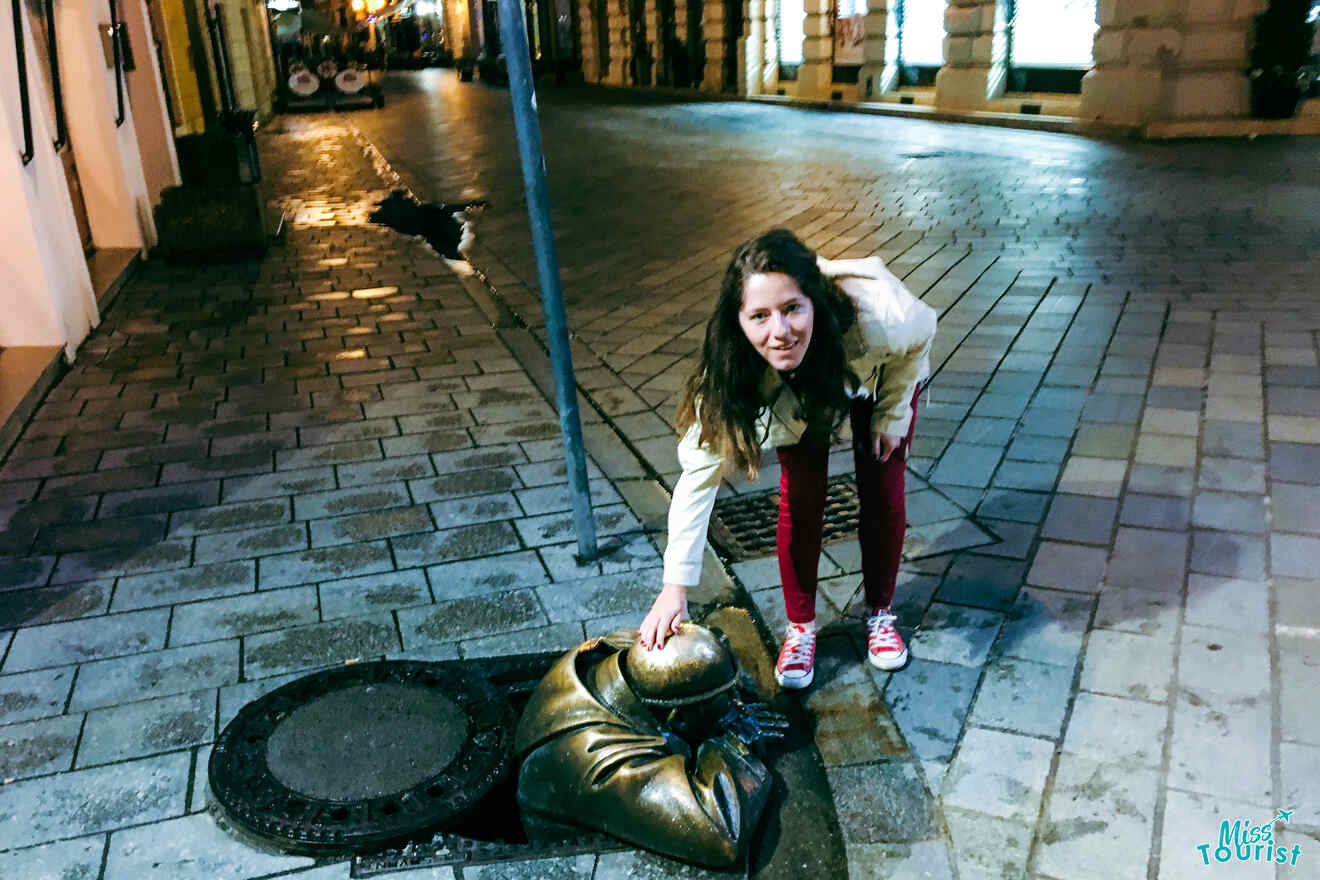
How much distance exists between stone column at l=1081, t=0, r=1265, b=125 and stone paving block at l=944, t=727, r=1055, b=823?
1491 centimetres

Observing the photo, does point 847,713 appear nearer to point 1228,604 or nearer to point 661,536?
point 661,536

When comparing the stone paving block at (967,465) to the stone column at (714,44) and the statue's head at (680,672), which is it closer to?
the statue's head at (680,672)

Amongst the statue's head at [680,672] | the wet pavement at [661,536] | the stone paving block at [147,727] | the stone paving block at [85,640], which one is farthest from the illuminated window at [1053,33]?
the stone paving block at [147,727]

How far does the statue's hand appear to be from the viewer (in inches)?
104

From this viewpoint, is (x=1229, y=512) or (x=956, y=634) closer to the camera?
(x=956, y=634)

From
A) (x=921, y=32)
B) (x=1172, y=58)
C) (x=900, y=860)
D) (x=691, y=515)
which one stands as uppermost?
(x=921, y=32)

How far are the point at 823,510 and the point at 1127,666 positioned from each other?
100cm

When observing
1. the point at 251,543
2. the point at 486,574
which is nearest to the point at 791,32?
the point at 251,543

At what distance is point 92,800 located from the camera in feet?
8.32

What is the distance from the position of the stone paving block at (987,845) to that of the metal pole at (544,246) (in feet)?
5.43

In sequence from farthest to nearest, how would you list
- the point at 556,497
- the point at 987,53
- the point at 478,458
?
the point at 987,53 < the point at 478,458 < the point at 556,497

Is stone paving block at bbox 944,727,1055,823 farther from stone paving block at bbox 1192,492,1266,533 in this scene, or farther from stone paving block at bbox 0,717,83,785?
stone paving block at bbox 0,717,83,785

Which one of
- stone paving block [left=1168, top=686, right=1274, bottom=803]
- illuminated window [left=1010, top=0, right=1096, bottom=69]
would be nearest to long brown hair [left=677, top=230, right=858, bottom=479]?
stone paving block [left=1168, top=686, right=1274, bottom=803]

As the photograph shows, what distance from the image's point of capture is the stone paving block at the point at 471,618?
3.21 meters
